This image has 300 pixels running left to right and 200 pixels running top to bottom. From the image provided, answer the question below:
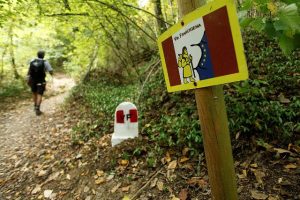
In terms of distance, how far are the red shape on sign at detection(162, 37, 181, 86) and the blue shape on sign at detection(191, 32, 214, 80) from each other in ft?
0.91

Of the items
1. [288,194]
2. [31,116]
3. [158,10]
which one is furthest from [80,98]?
[288,194]

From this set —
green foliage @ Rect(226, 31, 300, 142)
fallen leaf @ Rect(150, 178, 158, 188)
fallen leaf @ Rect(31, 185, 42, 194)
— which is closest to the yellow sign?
fallen leaf @ Rect(150, 178, 158, 188)

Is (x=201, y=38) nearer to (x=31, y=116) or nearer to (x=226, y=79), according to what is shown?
(x=226, y=79)

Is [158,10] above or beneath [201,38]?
above

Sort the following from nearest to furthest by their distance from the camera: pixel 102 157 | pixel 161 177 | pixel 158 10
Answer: pixel 161 177
pixel 102 157
pixel 158 10

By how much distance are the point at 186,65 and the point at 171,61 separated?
186mm

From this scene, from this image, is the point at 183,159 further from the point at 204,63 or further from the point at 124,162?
the point at 204,63

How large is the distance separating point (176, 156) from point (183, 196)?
2.56 feet

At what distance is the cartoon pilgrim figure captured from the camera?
1583mm

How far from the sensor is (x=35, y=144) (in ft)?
21.3

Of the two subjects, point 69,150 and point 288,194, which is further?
point 69,150

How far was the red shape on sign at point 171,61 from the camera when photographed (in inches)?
68.7

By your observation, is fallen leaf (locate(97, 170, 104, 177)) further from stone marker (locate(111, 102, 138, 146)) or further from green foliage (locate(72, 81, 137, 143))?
green foliage (locate(72, 81, 137, 143))

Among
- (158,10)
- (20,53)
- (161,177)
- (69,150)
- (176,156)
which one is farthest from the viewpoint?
(20,53)
